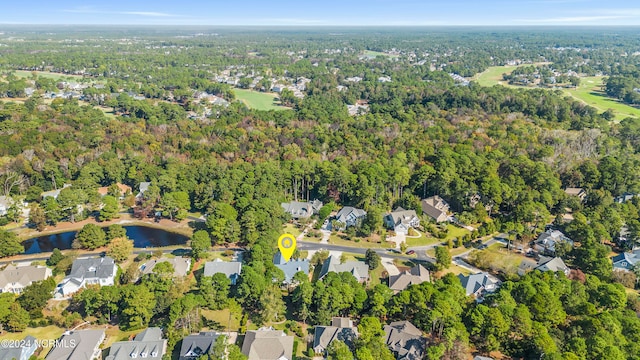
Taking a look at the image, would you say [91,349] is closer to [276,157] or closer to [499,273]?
[499,273]

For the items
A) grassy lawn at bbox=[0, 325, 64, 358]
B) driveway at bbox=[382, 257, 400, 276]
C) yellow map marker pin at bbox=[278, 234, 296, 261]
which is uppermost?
yellow map marker pin at bbox=[278, 234, 296, 261]

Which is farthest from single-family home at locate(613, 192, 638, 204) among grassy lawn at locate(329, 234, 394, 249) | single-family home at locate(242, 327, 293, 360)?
single-family home at locate(242, 327, 293, 360)

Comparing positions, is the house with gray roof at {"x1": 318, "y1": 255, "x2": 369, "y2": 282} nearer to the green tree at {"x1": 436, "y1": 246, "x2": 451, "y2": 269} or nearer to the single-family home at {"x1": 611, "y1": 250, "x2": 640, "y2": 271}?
the green tree at {"x1": 436, "y1": 246, "x2": 451, "y2": 269}

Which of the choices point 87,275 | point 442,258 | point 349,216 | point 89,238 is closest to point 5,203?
point 89,238

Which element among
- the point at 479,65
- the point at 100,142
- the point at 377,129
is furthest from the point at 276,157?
the point at 479,65

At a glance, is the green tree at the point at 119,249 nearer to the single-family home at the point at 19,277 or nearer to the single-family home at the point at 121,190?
the single-family home at the point at 19,277
